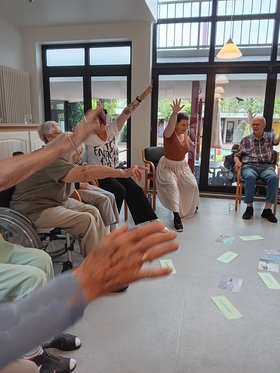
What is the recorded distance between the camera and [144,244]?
64 cm

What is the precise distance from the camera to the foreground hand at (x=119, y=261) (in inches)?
23.8

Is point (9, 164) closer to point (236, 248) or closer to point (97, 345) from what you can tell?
point (97, 345)

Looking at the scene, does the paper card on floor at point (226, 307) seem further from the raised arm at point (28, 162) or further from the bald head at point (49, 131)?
the bald head at point (49, 131)

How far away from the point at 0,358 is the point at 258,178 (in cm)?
378

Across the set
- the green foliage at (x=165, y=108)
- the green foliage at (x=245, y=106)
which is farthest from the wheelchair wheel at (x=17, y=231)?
the green foliage at (x=245, y=106)

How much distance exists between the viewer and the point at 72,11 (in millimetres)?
4223

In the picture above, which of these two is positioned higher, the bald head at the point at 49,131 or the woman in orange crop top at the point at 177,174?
the bald head at the point at 49,131

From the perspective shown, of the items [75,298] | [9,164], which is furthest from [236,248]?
[75,298]

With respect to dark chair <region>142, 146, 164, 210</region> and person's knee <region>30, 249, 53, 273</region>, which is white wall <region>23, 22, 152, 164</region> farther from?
person's knee <region>30, 249, 53, 273</region>

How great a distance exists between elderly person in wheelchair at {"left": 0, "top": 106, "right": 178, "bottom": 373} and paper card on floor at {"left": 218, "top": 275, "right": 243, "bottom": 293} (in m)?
1.70

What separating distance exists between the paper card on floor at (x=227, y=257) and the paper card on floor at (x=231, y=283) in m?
0.29

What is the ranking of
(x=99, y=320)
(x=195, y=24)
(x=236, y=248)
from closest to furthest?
(x=99, y=320) < (x=236, y=248) < (x=195, y=24)

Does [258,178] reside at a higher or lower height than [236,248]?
higher

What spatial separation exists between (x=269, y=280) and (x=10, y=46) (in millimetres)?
5012
